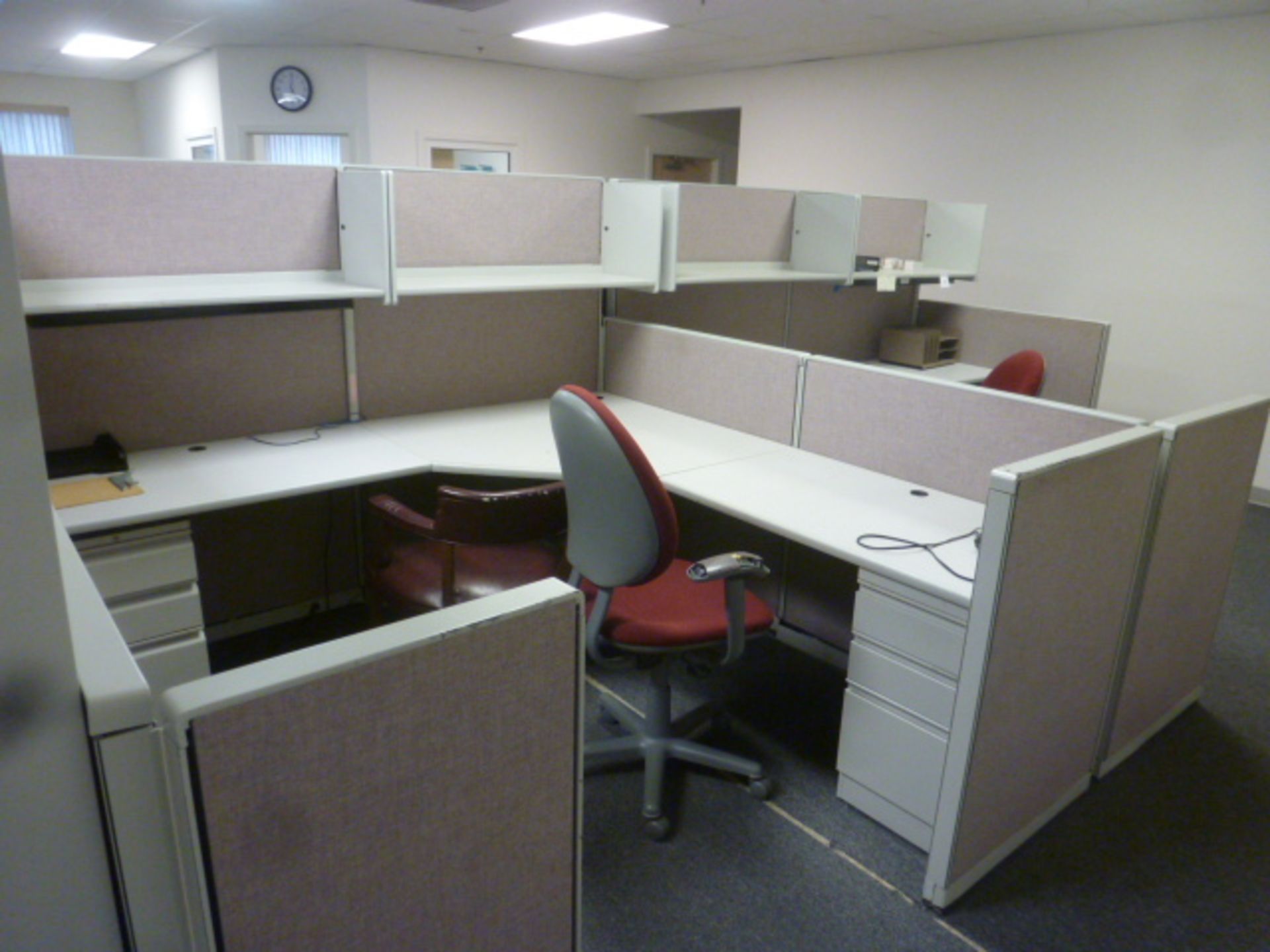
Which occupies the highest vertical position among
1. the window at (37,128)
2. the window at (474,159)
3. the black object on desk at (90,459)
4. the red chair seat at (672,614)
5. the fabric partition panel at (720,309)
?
the window at (37,128)

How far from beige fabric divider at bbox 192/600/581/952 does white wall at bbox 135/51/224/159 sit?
20.3 feet

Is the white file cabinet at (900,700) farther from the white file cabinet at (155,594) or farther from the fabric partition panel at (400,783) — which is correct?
the white file cabinet at (155,594)

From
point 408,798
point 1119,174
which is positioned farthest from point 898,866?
point 1119,174

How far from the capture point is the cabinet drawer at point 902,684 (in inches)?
64.6

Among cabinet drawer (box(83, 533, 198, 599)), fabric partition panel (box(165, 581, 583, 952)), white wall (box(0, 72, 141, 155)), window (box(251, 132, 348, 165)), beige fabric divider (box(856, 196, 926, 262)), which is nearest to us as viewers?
fabric partition panel (box(165, 581, 583, 952))

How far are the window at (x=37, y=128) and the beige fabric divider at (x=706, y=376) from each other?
717cm

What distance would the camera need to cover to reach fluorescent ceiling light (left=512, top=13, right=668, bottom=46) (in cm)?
487

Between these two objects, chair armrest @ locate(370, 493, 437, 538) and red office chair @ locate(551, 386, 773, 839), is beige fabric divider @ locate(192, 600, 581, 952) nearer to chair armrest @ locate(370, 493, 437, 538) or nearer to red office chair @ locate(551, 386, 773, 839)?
red office chair @ locate(551, 386, 773, 839)

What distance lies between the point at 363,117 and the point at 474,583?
195 inches

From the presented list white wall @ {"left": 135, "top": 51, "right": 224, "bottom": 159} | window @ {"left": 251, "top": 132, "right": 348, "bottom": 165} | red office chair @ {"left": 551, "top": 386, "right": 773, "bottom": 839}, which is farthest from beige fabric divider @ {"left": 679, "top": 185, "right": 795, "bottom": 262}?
white wall @ {"left": 135, "top": 51, "right": 224, "bottom": 159}

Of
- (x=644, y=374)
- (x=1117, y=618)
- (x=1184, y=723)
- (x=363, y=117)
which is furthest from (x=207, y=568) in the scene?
(x=363, y=117)

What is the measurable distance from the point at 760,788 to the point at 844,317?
8.03 feet

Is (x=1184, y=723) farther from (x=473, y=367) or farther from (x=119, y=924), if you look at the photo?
(x=119, y=924)

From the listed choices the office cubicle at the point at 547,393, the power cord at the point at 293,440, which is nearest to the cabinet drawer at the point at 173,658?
the office cubicle at the point at 547,393
